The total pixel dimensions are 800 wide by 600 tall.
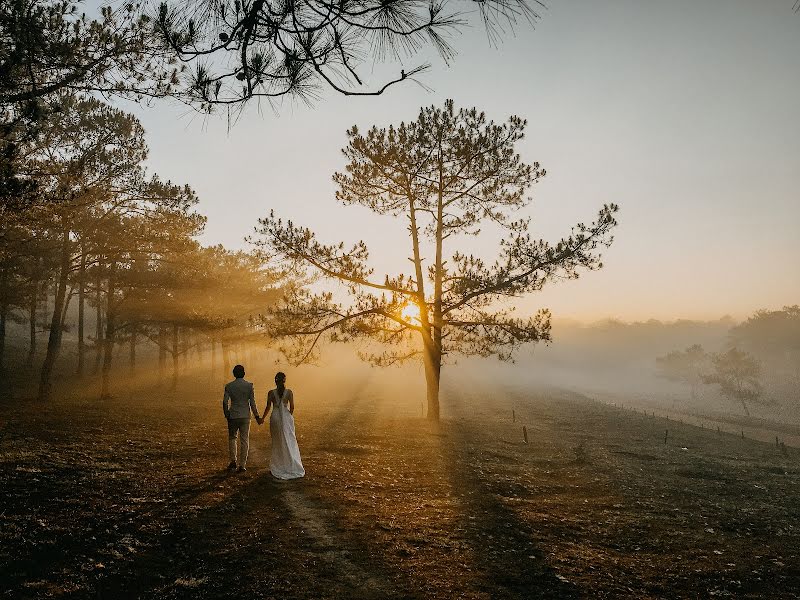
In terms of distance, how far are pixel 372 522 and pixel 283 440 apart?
2950 mm

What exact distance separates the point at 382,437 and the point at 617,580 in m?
11.3

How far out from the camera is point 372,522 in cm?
721

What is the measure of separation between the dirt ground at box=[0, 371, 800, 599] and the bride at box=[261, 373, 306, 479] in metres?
0.31

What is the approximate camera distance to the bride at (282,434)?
9.02 metres

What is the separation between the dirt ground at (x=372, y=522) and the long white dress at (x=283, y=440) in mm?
300

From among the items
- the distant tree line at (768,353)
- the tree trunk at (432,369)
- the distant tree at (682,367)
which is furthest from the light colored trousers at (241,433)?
the distant tree at (682,367)

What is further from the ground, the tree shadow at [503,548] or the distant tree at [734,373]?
the tree shadow at [503,548]

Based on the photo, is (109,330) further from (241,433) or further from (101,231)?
(241,433)

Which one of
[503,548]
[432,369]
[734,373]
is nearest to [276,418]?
[503,548]

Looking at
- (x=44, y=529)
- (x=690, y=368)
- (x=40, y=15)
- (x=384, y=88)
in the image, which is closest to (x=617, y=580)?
(x=384, y=88)

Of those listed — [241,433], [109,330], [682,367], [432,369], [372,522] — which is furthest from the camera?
[682,367]

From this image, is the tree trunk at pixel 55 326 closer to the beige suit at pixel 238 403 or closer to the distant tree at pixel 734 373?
the beige suit at pixel 238 403

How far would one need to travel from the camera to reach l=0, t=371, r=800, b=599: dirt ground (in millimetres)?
5129

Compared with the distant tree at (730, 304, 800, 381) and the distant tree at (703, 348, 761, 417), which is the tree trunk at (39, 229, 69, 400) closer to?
the distant tree at (703, 348, 761, 417)
